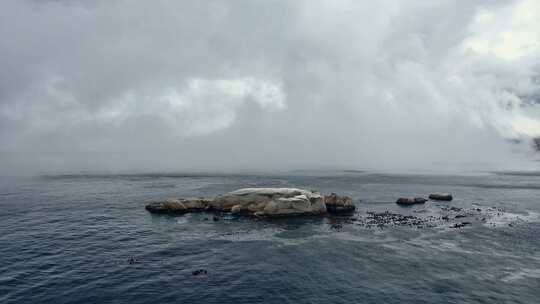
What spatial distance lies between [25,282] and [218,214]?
45.6m

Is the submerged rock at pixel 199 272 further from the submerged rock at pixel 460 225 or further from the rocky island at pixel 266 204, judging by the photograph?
the submerged rock at pixel 460 225

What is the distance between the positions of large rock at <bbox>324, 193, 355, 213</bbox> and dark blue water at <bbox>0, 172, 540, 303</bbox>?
4344mm

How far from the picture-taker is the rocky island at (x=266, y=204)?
8412 centimetres

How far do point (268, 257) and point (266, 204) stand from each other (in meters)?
31.3

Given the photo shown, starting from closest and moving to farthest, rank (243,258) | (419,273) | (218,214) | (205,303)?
1. (205,303)
2. (419,273)
3. (243,258)
4. (218,214)

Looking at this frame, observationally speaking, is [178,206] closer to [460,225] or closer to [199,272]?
[199,272]

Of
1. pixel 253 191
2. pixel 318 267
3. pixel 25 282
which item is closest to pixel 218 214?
pixel 253 191

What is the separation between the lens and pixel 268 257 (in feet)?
179

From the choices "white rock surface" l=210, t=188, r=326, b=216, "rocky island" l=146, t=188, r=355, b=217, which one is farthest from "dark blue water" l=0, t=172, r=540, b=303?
"white rock surface" l=210, t=188, r=326, b=216

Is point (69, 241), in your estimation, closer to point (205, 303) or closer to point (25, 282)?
point (25, 282)

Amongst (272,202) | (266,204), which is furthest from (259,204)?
(272,202)

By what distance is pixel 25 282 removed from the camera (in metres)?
43.5

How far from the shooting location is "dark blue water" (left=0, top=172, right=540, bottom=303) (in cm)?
4097

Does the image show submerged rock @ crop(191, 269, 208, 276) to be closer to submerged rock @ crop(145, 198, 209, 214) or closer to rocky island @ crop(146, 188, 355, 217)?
rocky island @ crop(146, 188, 355, 217)
